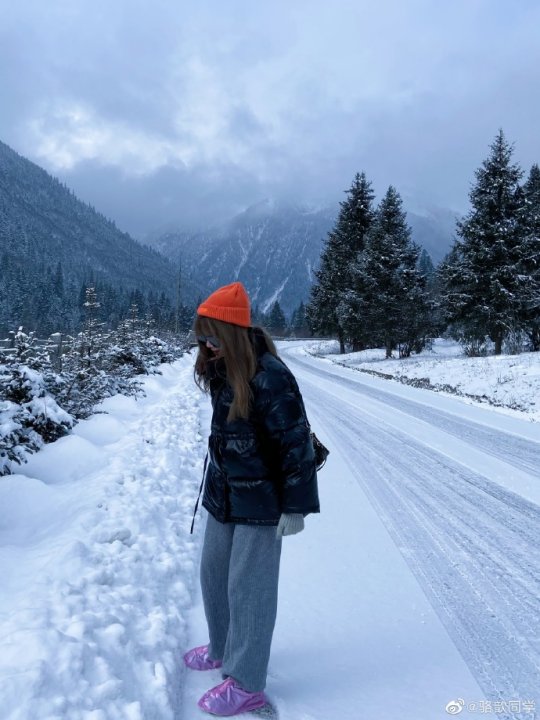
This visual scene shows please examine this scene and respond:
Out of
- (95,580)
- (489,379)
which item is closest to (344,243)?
(489,379)

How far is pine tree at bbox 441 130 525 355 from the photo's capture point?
73.1 ft

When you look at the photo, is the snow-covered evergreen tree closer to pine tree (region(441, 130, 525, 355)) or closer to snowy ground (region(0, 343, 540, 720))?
snowy ground (region(0, 343, 540, 720))

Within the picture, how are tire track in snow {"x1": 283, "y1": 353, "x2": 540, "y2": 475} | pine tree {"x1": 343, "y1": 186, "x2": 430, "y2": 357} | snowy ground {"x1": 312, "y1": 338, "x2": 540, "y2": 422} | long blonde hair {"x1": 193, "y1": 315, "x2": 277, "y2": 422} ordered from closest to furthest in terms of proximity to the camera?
long blonde hair {"x1": 193, "y1": 315, "x2": 277, "y2": 422}, tire track in snow {"x1": 283, "y1": 353, "x2": 540, "y2": 475}, snowy ground {"x1": 312, "y1": 338, "x2": 540, "y2": 422}, pine tree {"x1": 343, "y1": 186, "x2": 430, "y2": 357}

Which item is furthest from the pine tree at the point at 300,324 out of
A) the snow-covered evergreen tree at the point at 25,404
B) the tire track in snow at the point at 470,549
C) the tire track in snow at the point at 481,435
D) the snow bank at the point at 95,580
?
the snow bank at the point at 95,580

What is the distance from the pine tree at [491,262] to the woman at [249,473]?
22893mm

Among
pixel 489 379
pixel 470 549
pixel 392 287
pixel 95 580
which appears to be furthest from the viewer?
pixel 392 287

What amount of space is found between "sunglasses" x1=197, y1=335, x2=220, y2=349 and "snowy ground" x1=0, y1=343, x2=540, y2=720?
165 centimetres

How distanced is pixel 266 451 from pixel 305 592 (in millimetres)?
1874

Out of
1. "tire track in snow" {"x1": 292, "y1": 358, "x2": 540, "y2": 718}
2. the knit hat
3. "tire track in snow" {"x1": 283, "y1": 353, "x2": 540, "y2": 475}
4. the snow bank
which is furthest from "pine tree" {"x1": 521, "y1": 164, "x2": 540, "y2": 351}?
the knit hat

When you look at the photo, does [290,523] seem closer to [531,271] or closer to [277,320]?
[531,271]

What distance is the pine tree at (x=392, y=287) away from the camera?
28156 millimetres

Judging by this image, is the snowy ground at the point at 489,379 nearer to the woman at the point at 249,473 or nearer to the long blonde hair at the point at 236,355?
the woman at the point at 249,473

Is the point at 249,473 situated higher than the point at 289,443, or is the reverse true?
the point at 289,443

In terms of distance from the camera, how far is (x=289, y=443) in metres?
2.14
